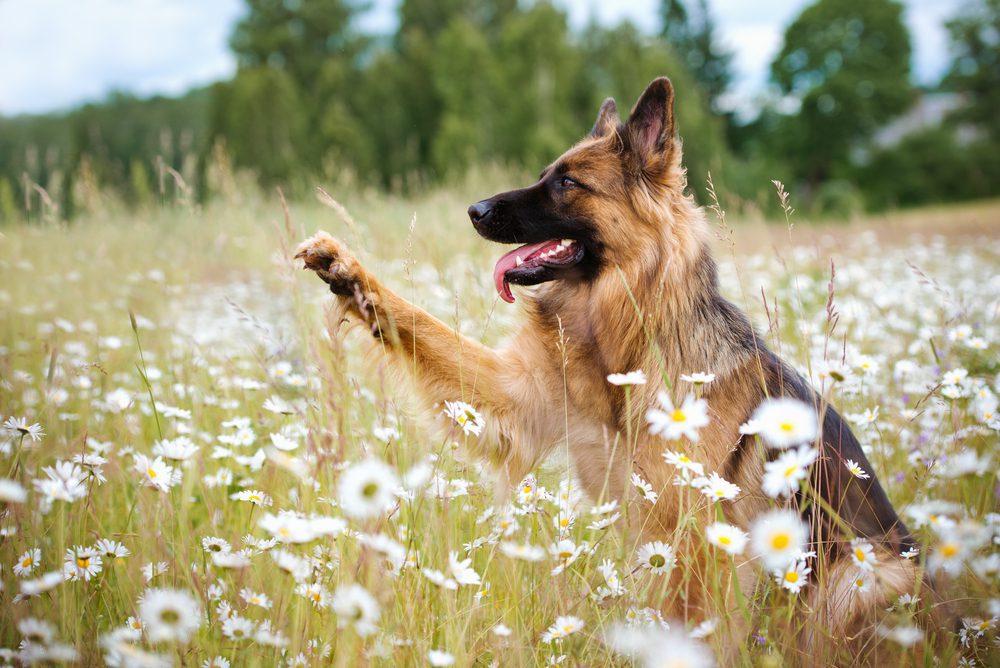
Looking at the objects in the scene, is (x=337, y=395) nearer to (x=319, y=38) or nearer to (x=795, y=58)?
(x=319, y=38)

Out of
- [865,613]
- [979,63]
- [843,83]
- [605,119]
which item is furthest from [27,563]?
[979,63]

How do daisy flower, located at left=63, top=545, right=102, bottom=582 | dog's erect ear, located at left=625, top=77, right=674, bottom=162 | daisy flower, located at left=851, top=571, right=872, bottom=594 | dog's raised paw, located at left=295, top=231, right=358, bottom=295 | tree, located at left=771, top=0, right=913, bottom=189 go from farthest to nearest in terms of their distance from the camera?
tree, located at left=771, top=0, right=913, bottom=189 < dog's erect ear, located at left=625, top=77, right=674, bottom=162 < dog's raised paw, located at left=295, top=231, right=358, bottom=295 < daisy flower, located at left=851, top=571, right=872, bottom=594 < daisy flower, located at left=63, top=545, right=102, bottom=582

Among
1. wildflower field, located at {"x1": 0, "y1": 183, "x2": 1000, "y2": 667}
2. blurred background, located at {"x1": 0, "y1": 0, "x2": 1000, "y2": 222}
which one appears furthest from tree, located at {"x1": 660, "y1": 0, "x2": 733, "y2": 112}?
wildflower field, located at {"x1": 0, "y1": 183, "x2": 1000, "y2": 667}

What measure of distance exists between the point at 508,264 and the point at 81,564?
2.11 m

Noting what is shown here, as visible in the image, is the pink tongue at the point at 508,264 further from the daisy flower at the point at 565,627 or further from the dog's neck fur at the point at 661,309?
the daisy flower at the point at 565,627

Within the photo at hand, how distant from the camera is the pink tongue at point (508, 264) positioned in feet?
9.94

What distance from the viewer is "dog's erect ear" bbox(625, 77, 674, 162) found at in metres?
2.91

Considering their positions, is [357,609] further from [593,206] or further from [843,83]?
[843,83]

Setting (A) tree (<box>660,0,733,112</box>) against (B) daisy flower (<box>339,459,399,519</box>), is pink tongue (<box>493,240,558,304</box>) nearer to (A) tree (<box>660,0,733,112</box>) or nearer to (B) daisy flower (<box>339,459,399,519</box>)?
(B) daisy flower (<box>339,459,399,519</box>)

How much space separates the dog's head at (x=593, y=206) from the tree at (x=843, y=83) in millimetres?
37057

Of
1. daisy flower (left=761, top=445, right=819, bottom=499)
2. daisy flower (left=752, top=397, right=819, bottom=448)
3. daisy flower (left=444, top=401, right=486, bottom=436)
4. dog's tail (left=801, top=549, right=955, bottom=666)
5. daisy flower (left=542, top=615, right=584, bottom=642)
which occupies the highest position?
daisy flower (left=752, top=397, right=819, bottom=448)

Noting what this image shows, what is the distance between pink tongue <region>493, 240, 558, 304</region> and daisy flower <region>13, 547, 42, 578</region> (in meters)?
1.90

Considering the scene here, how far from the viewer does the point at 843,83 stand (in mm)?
34062

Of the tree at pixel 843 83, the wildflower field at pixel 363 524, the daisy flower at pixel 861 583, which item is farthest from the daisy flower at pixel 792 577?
the tree at pixel 843 83
